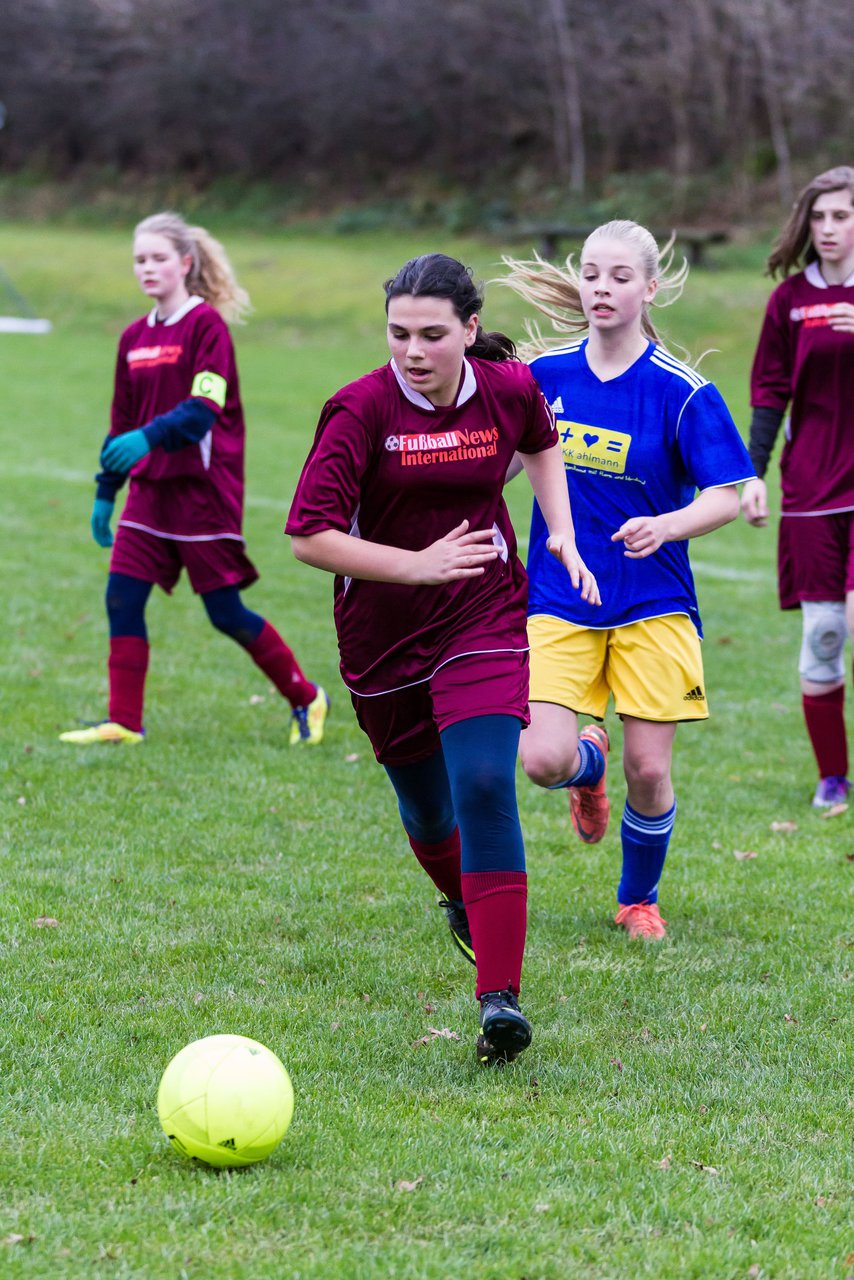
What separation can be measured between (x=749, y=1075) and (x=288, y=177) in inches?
1821

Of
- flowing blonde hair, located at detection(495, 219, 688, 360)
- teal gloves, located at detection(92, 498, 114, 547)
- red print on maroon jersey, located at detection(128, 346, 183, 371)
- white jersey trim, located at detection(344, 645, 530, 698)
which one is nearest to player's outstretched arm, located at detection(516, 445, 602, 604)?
white jersey trim, located at detection(344, 645, 530, 698)

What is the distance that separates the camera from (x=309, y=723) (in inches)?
291

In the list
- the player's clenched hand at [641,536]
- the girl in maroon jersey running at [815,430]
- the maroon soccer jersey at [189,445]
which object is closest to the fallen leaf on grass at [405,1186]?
the player's clenched hand at [641,536]

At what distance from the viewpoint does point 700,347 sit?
2444 cm

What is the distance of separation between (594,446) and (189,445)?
9.10ft

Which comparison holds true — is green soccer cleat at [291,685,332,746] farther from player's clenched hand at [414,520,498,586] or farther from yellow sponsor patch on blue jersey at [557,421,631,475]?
player's clenched hand at [414,520,498,586]

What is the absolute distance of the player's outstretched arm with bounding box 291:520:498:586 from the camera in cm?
370

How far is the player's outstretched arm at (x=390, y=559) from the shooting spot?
370 cm

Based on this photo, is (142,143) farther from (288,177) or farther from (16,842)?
(16,842)

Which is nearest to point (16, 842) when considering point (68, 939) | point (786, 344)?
point (68, 939)

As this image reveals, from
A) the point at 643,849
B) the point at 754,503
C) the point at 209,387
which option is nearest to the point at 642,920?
the point at 643,849

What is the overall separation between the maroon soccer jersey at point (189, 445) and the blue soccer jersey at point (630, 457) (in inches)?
98.9

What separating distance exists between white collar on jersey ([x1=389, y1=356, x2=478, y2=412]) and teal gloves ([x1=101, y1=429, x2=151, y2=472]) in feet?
9.37

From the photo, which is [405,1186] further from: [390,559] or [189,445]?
[189,445]
